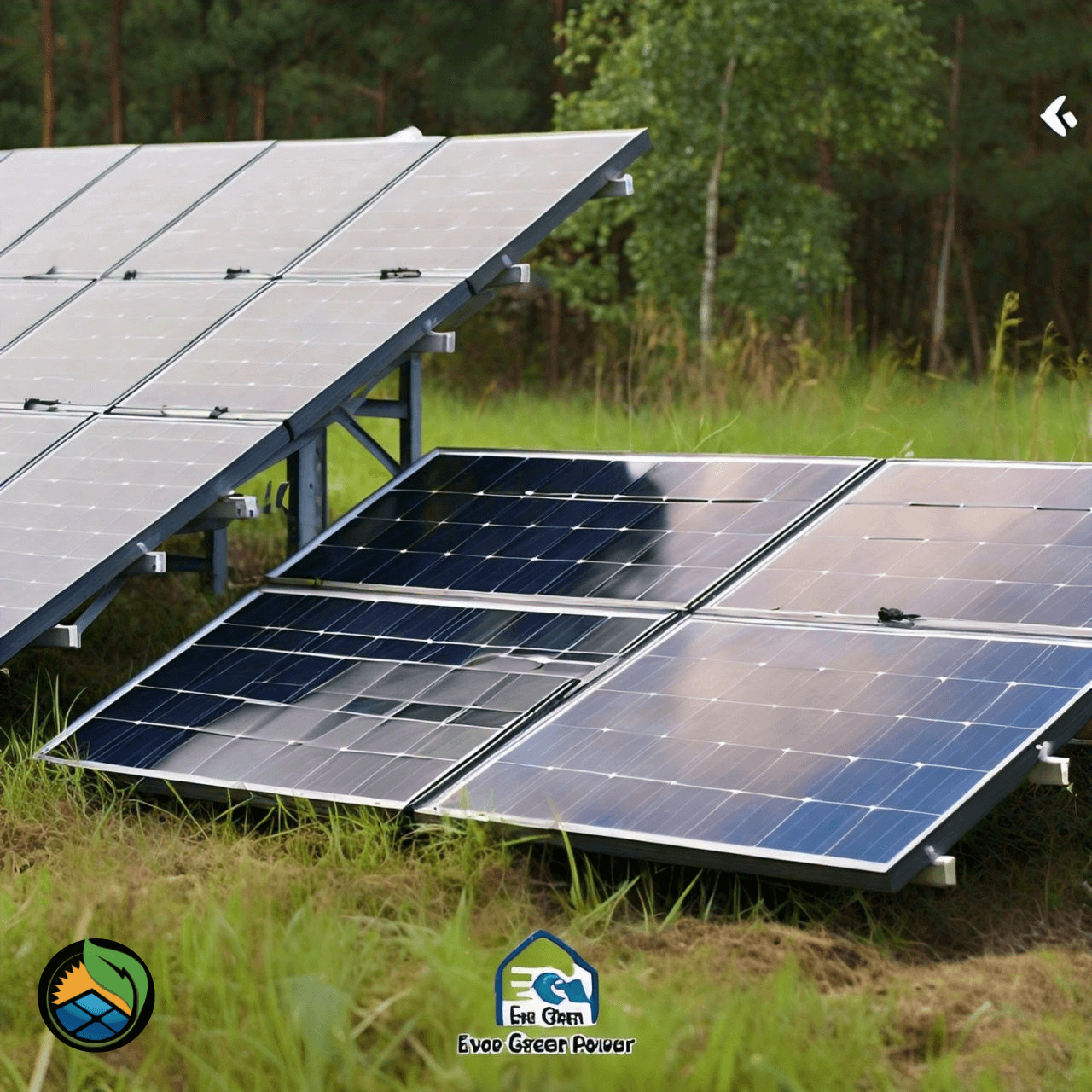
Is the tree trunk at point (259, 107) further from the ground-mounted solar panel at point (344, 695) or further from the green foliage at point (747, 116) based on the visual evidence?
the ground-mounted solar panel at point (344, 695)

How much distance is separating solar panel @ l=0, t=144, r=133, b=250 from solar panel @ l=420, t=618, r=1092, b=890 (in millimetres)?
5912

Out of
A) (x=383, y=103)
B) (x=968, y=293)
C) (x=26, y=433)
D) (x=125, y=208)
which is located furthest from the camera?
(x=383, y=103)

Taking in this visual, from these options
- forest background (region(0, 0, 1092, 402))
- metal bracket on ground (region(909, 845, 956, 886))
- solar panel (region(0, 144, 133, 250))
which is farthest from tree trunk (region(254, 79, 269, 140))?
metal bracket on ground (region(909, 845, 956, 886))

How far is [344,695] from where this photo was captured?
20.5ft

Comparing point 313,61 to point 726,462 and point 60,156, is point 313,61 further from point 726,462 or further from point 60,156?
point 726,462

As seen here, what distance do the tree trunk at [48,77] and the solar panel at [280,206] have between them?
20.9m

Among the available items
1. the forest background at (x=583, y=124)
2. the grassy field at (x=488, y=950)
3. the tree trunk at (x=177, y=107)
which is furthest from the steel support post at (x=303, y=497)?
the tree trunk at (x=177, y=107)

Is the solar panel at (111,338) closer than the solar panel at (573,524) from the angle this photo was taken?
No

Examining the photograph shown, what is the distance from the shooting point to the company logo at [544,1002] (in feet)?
12.7

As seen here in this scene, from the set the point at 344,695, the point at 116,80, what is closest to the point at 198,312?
the point at 344,695

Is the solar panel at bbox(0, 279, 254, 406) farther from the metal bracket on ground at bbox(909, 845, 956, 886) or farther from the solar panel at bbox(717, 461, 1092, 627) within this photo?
the metal bracket on ground at bbox(909, 845, 956, 886)

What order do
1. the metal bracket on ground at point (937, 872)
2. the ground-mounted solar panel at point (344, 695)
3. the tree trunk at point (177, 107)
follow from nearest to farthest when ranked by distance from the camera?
1. the metal bracket on ground at point (937, 872)
2. the ground-mounted solar panel at point (344, 695)
3. the tree trunk at point (177, 107)

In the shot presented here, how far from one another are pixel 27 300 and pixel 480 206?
2.67 metres

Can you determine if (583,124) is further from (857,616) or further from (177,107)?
(857,616)
